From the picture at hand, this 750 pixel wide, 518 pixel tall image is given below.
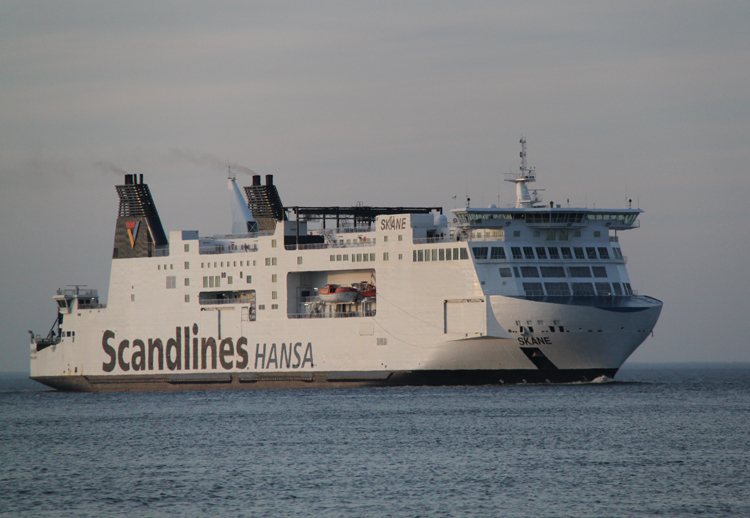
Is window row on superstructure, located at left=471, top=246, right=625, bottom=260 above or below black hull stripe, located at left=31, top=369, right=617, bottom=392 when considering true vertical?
above

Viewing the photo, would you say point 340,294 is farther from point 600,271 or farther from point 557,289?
point 600,271

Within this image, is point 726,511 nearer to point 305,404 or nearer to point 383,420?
point 383,420

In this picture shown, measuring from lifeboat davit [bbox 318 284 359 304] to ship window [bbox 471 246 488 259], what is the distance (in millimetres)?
8374

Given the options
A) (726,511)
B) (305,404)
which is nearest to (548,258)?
(305,404)

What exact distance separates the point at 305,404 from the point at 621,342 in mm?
16440

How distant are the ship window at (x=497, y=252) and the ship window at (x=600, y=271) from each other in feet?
Result: 17.6

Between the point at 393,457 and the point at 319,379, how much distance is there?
2573 cm

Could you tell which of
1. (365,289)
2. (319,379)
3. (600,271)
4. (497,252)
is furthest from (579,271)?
(319,379)

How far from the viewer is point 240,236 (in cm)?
6800

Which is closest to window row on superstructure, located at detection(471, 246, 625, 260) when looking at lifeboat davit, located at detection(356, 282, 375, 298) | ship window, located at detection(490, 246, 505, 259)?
ship window, located at detection(490, 246, 505, 259)

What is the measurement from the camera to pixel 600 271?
186 feet

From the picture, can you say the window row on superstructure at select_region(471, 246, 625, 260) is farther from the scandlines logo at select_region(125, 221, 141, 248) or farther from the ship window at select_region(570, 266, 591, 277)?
the scandlines logo at select_region(125, 221, 141, 248)

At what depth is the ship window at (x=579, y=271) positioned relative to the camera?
2191 inches

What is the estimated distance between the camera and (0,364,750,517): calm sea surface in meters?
28.4
